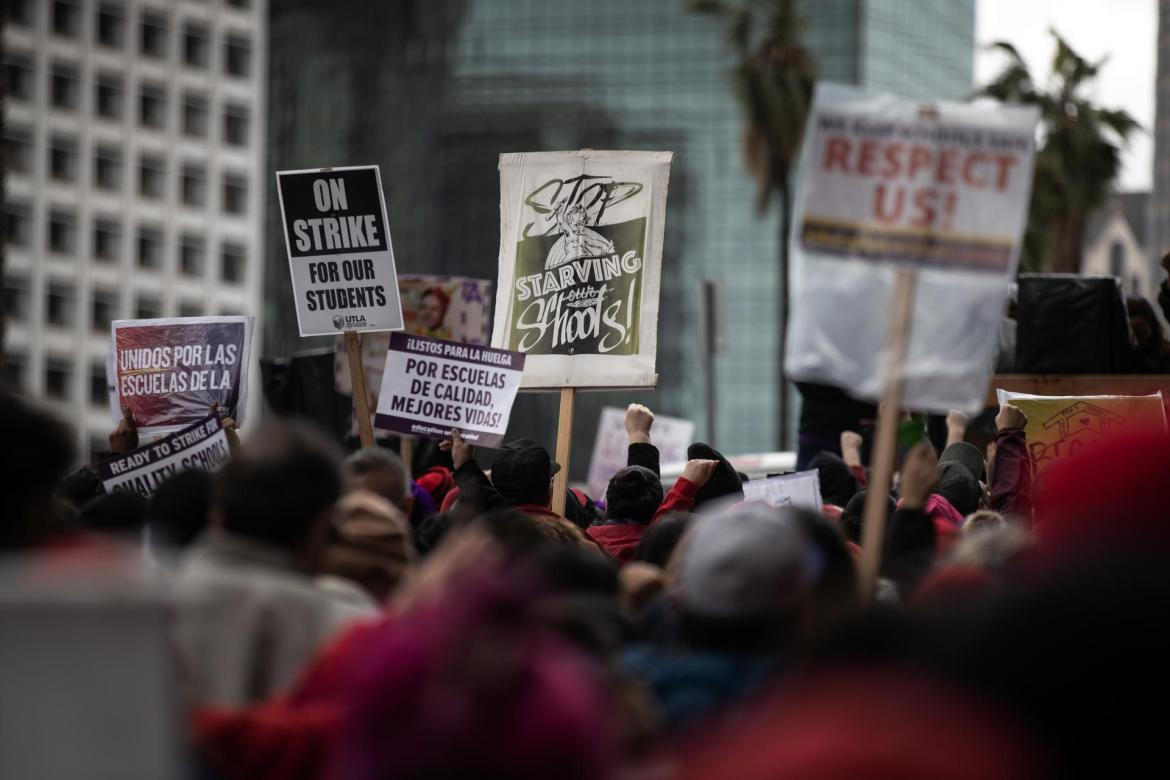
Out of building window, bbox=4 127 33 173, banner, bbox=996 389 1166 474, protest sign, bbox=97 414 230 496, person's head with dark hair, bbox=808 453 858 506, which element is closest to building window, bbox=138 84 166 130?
building window, bbox=4 127 33 173

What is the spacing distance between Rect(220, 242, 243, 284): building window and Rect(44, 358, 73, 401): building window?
9307mm

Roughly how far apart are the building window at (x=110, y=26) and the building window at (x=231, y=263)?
9581 millimetres

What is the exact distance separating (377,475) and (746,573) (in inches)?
86.1

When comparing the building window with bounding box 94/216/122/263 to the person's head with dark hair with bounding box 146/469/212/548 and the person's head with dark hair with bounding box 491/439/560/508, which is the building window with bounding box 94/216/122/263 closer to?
the person's head with dark hair with bounding box 491/439/560/508

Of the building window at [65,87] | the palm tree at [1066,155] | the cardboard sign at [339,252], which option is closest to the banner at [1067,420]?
the cardboard sign at [339,252]

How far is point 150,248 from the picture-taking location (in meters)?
80.6

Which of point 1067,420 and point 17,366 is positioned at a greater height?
point 1067,420

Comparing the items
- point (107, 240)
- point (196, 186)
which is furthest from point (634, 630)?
point (196, 186)

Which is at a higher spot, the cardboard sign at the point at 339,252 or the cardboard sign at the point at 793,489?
the cardboard sign at the point at 339,252

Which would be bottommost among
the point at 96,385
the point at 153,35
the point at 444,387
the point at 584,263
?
the point at 96,385

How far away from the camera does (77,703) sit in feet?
9.17

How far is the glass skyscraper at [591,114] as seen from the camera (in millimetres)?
91812

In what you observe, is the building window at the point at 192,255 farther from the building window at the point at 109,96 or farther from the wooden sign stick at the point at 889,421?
the wooden sign stick at the point at 889,421

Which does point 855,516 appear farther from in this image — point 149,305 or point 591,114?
point 591,114
